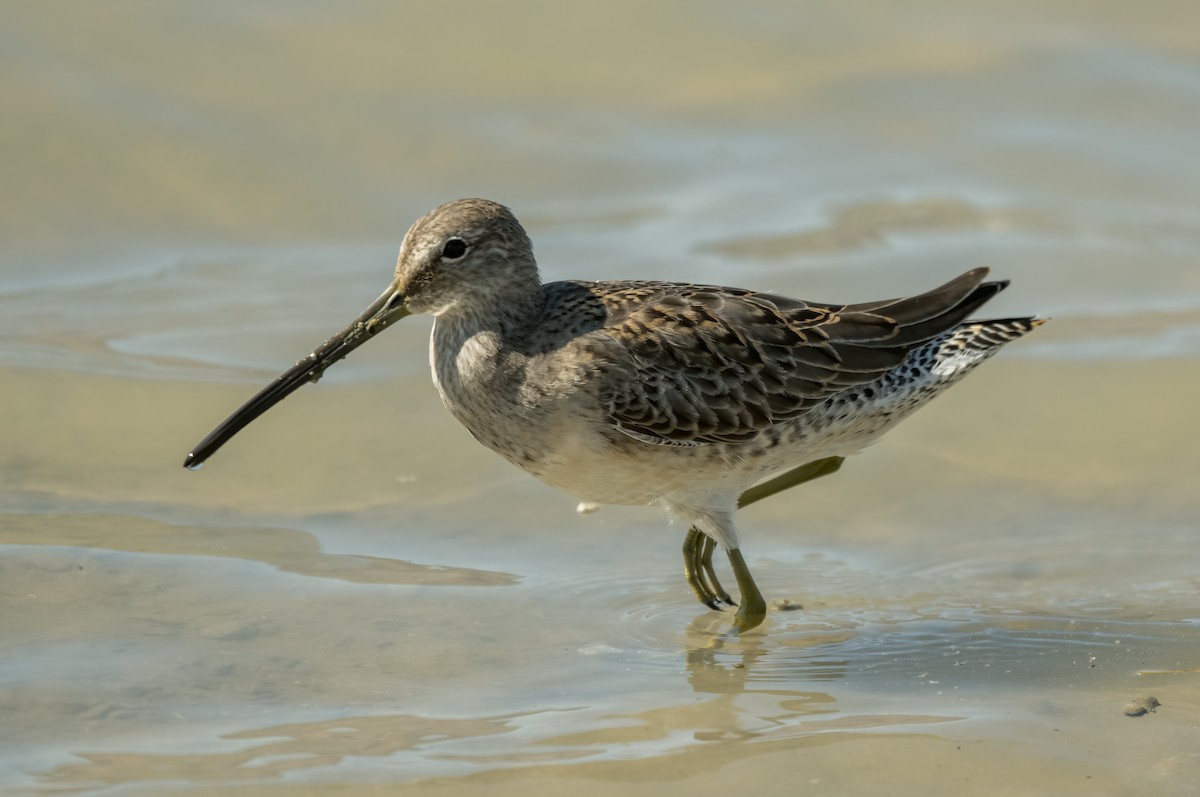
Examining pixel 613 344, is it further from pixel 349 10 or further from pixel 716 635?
pixel 349 10

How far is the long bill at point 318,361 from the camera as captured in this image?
6.46m

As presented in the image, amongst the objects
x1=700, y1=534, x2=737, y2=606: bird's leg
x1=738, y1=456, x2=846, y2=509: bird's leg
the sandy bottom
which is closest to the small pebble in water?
the sandy bottom

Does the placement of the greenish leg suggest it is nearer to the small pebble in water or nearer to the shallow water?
the shallow water

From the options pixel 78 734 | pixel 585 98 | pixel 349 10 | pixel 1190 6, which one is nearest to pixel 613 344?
pixel 78 734

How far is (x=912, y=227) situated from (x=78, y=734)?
6.53 metres

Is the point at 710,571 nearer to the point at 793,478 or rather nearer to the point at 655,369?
the point at 793,478

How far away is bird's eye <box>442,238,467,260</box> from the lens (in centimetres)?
638

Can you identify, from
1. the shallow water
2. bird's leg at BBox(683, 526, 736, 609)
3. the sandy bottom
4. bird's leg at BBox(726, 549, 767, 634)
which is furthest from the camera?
bird's leg at BBox(683, 526, 736, 609)

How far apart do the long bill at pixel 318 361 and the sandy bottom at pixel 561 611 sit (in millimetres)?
562

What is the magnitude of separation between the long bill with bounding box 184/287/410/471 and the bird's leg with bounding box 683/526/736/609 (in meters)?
1.53

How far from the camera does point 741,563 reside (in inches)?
262

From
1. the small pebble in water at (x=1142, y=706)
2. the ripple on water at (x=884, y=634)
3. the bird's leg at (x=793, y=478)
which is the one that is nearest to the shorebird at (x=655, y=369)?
the ripple on water at (x=884, y=634)

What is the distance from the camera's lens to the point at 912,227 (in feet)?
34.4

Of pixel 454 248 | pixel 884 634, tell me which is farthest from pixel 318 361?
pixel 884 634
